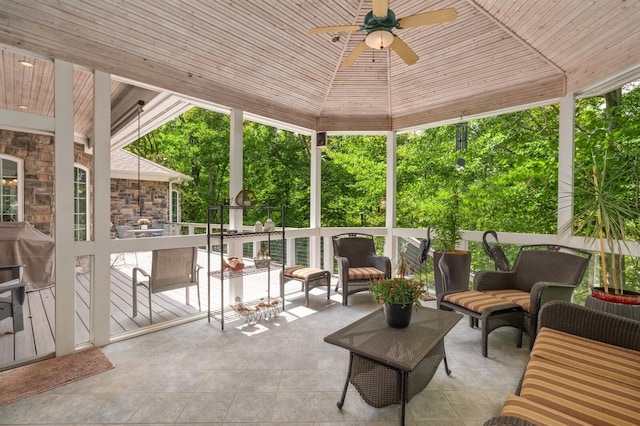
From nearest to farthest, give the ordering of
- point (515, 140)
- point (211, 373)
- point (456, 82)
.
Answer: point (211, 373)
point (456, 82)
point (515, 140)

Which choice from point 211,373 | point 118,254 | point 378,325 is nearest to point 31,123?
point 118,254

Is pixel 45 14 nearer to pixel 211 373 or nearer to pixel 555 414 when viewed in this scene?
pixel 211 373

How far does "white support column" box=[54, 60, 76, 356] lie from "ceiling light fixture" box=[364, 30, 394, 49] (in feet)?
9.35

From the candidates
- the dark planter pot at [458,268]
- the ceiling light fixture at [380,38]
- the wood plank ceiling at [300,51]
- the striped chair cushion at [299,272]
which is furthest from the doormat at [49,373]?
the dark planter pot at [458,268]

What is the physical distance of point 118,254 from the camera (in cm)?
354

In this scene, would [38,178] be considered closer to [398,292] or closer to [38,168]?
[38,168]

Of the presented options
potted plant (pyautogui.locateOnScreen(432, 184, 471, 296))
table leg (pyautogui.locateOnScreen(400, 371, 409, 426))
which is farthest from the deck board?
table leg (pyautogui.locateOnScreen(400, 371, 409, 426))

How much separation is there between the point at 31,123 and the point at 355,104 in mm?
4289

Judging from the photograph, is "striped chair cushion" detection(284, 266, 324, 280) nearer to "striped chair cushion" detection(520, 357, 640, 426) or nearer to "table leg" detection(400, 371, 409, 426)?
"table leg" detection(400, 371, 409, 426)

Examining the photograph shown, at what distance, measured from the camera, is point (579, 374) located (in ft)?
5.65

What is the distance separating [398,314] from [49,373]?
303 cm

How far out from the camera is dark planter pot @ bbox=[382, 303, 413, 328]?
2.42m

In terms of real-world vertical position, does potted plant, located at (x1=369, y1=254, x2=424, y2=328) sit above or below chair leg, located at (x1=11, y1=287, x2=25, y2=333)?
above

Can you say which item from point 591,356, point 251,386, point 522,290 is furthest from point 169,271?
point 522,290
